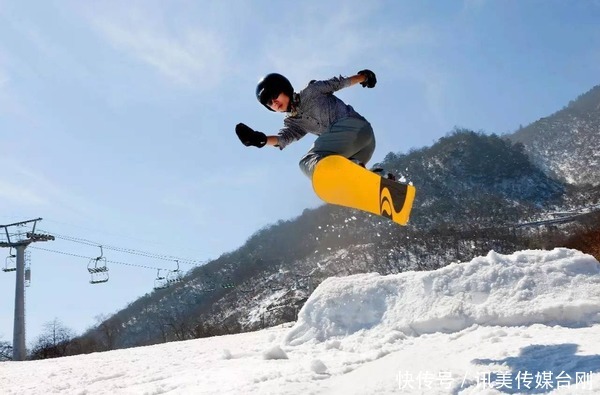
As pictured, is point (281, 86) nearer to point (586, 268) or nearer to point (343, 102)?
point (343, 102)

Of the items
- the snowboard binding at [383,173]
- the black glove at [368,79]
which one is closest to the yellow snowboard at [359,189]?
the snowboard binding at [383,173]

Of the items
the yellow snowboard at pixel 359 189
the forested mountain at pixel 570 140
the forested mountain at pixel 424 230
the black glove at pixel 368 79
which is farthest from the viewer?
the forested mountain at pixel 570 140

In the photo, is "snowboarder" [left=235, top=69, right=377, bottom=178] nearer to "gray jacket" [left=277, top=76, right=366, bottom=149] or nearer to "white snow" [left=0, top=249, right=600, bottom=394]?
"gray jacket" [left=277, top=76, right=366, bottom=149]

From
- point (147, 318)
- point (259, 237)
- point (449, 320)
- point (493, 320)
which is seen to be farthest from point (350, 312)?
point (259, 237)

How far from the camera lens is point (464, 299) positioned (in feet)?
19.5

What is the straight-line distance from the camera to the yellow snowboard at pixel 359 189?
4.72m

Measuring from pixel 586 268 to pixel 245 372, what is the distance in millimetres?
3667

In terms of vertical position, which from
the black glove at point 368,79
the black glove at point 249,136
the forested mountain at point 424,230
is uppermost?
the forested mountain at point 424,230

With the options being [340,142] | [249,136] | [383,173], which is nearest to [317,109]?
[340,142]

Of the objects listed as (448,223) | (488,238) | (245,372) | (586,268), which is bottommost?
(245,372)

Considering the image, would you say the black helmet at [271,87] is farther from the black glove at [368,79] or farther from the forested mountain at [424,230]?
the forested mountain at [424,230]

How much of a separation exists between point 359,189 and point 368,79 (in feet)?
3.67

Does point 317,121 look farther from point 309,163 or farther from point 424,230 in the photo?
point 424,230

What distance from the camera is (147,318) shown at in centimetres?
12712
